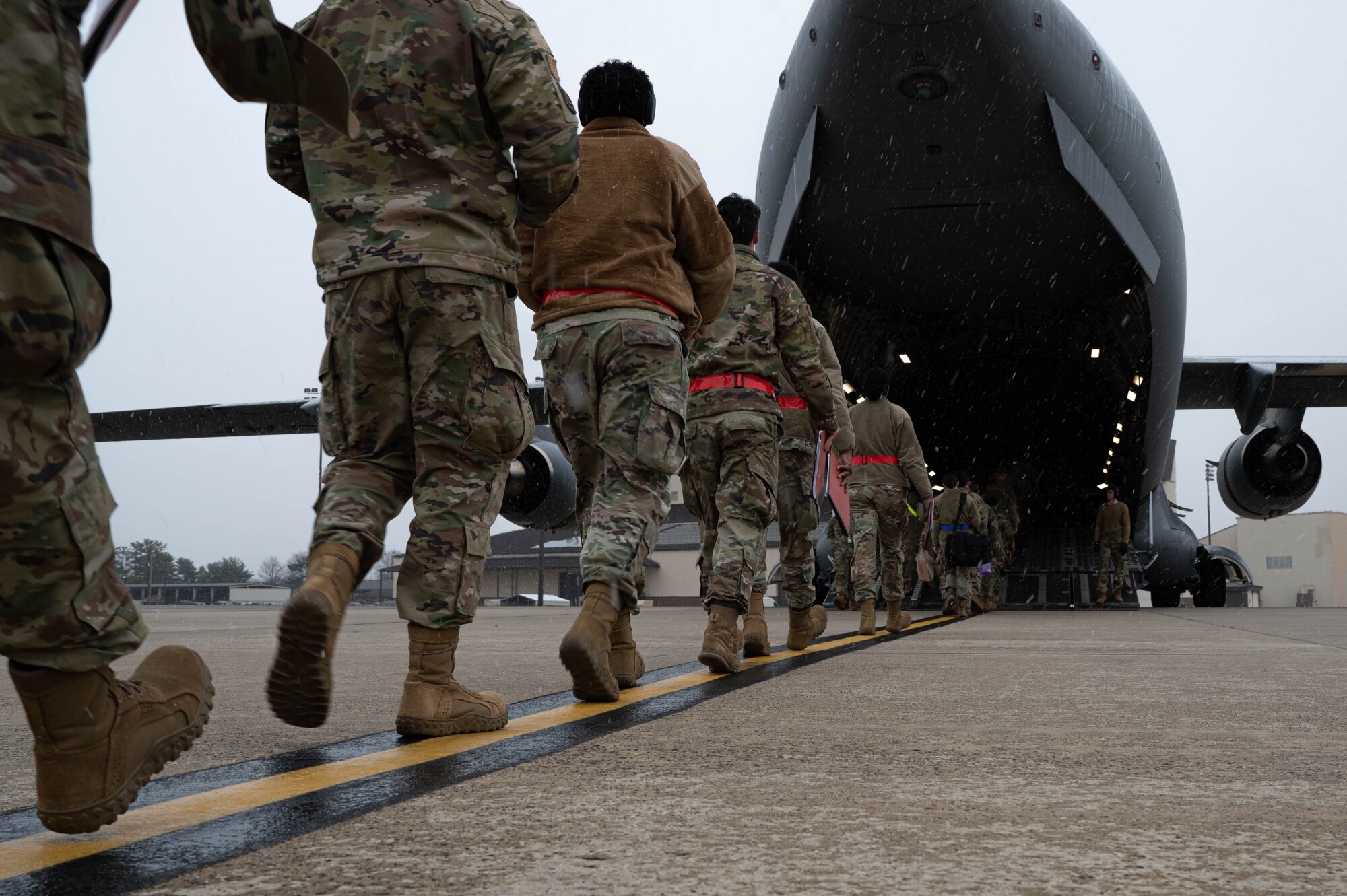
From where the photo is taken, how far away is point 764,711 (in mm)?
2898

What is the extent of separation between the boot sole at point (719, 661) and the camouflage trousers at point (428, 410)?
4.73 ft

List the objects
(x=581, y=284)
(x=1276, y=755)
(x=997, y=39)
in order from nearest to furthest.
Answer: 1. (x=1276, y=755)
2. (x=581, y=284)
3. (x=997, y=39)

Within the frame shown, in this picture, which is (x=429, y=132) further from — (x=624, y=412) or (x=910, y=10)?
(x=910, y=10)

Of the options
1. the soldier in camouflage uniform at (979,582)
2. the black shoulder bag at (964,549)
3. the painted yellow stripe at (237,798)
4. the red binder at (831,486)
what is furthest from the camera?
the soldier in camouflage uniform at (979,582)

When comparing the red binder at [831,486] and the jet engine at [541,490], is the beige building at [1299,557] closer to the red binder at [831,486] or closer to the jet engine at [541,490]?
the red binder at [831,486]

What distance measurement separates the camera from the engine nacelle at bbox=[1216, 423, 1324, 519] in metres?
15.5

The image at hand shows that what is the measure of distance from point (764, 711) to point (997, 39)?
671 centimetres

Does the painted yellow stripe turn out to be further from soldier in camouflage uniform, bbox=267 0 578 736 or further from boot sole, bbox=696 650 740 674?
boot sole, bbox=696 650 740 674

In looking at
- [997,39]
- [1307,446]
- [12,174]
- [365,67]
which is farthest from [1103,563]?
[12,174]

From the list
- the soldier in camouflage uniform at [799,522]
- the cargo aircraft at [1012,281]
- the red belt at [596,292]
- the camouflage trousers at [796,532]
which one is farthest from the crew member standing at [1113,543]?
the red belt at [596,292]

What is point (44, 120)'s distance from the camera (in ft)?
4.55

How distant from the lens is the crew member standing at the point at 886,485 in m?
7.30

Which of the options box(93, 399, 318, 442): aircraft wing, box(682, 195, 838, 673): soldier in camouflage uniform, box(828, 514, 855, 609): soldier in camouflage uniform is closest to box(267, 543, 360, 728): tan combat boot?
box(682, 195, 838, 673): soldier in camouflage uniform

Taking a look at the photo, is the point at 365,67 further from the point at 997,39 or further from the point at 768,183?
the point at 768,183
